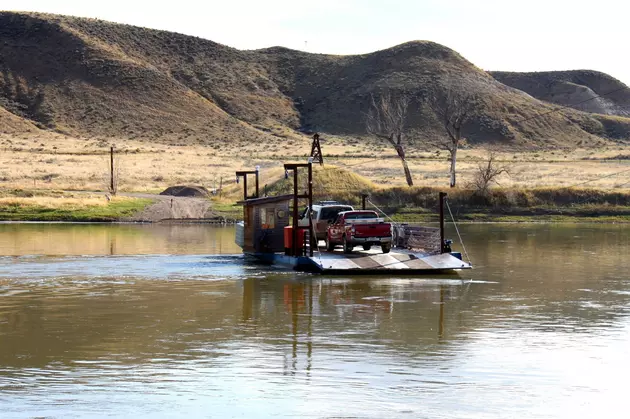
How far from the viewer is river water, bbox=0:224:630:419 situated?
1445 centimetres

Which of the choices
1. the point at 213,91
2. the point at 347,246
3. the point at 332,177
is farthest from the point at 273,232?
the point at 213,91

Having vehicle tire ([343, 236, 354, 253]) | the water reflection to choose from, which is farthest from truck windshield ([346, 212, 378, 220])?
the water reflection

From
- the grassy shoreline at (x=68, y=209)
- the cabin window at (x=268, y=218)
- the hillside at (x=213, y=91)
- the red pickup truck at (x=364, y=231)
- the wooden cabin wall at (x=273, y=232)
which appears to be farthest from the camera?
the hillside at (x=213, y=91)

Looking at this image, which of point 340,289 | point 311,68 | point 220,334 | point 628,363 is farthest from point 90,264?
point 311,68

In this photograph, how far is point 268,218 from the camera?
38.7 metres

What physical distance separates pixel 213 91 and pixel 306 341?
516 feet

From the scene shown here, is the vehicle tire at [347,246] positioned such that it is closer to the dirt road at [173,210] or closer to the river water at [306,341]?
the river water at [306,341]

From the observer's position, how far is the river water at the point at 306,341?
1445 centimetres

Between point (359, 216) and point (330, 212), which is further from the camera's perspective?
point (330, 212)

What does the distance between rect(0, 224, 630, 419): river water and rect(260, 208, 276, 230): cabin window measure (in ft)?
11.0

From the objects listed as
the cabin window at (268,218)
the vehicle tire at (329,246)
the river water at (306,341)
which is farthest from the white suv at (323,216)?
the river water at (306,341)

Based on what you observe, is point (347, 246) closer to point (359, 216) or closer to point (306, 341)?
point (359, 216)

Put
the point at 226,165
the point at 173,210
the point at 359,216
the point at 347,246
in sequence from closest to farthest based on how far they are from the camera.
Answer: the point at 347,246, the point at 359,216, the point at 173,210, the point at 226,165

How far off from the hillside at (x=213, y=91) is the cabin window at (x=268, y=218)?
102m
